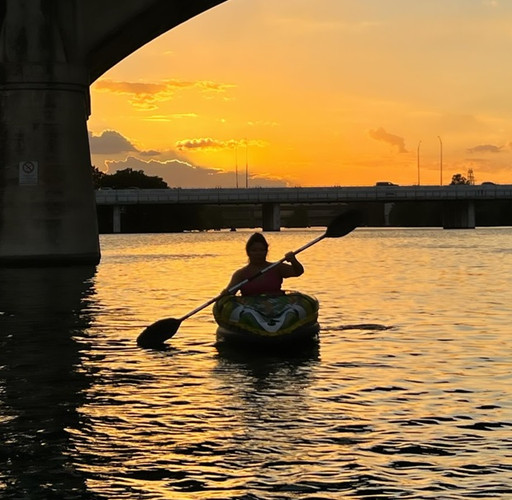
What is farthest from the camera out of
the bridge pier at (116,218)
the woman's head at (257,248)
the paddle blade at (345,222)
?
the bridge pier at (116,218)

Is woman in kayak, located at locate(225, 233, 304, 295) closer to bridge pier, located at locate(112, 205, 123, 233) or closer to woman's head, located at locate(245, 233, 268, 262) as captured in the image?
woman's head, located at locate(245, 233, 268, 262)

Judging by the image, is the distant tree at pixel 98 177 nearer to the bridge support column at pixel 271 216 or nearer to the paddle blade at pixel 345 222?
the bridge support column at pixel 271 216

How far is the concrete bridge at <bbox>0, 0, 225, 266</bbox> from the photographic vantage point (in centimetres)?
3706

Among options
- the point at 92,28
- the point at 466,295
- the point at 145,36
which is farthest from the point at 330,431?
the point at 145,36

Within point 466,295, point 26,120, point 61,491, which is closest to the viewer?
point 61,491

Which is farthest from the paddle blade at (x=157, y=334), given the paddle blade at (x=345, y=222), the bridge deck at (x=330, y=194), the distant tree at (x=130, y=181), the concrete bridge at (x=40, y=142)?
the distant tree at (x=130, y=181)

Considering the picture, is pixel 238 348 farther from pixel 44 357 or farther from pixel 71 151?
pixel 71 151

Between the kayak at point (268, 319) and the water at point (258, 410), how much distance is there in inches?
12.7

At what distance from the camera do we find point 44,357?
608 inches

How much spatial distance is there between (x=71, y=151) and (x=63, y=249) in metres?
3.25

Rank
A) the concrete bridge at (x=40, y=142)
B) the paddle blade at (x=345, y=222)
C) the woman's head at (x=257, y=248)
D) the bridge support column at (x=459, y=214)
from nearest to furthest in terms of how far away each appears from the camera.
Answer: the woman's head at (x=257, y=248)
the paddle blade at (x=345, y=222)
the concrete bridge at (x=40, y=142)
the bridge support column at (x=459, y=214)

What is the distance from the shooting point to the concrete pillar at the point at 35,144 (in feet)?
122

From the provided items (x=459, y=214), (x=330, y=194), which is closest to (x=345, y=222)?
(x=330, y=194)

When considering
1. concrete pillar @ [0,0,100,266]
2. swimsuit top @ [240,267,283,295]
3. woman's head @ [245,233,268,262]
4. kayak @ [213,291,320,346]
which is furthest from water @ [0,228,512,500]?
concrete pillar @ [0,0,100,266]
